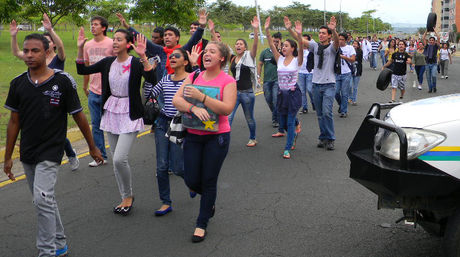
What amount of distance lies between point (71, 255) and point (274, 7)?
10920cm

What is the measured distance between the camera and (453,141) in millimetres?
3168

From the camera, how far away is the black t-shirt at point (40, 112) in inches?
153

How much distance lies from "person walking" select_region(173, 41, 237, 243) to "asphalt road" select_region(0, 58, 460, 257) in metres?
0.33

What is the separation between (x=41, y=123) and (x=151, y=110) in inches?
49.4

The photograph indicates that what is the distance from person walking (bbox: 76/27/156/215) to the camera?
16.2 feet

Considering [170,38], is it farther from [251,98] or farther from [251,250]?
[251,250]

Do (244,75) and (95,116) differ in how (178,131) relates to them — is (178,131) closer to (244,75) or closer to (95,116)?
(95,116)

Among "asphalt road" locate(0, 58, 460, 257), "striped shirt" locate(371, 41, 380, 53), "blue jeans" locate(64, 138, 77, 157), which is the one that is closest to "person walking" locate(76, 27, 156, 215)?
"asphalt road" locate(0, 58, 460, 257)

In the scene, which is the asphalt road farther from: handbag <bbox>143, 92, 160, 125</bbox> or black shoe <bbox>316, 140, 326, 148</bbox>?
handbag <bbox>143, 92, 160, 125</bbox>

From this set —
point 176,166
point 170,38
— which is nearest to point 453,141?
point 176,166

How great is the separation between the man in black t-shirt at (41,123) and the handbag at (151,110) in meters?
1.04

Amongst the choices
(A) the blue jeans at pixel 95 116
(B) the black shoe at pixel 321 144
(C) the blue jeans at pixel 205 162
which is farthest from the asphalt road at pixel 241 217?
(B) the black shoe at pixel 321 144

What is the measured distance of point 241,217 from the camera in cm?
490

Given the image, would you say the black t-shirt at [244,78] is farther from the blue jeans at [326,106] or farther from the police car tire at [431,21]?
the police car tire at [431,21]
